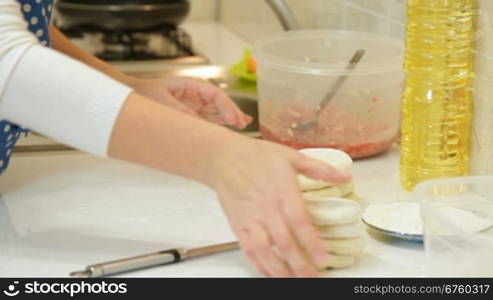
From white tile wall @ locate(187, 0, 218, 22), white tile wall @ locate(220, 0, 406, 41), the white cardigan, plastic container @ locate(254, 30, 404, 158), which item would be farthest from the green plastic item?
the white cardigan

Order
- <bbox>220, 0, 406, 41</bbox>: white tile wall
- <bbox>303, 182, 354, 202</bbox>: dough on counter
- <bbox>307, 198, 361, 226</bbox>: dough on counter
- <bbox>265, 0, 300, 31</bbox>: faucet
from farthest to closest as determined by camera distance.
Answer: <bbox>265, 0, 300, 31</bbox>: faucet
<bbox>220, 0, 406, 41</bbox>: white tile wall
<bbox>303, 182, 354, 202</bbox>: dough on counter
<bbox>307, 198, 361, 226</bbox>: dough on counter

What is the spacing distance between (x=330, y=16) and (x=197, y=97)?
46 centimetres

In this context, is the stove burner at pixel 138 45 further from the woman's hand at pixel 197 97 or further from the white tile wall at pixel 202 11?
the woman's hand at pixel 197 97

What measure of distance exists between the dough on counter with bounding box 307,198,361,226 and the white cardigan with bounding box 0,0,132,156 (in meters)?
0.24

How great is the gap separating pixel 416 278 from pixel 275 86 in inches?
21.8

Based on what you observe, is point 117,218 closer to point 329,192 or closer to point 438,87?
point 329,192

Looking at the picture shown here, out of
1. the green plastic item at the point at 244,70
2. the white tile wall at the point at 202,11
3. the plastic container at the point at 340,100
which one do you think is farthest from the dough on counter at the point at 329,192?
the white tile wall at the point at 202,11

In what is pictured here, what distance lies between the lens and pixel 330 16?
1799 mm

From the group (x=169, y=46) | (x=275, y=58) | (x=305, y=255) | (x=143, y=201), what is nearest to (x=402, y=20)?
(x=275, y=58)

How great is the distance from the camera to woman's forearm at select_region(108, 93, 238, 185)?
0.94 meters

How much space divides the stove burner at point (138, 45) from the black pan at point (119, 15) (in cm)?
3

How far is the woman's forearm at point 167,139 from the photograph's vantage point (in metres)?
0.94

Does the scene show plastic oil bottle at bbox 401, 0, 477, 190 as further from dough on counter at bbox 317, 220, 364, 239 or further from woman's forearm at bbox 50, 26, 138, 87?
woman's forearm at bbox 50, 26, 138, 87

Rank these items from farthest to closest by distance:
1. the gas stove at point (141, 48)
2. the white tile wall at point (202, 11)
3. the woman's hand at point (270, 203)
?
the white tile wall at point (202, 11) < the gas stove at point (141, 48) < the woman's hand at point (270, 203)
